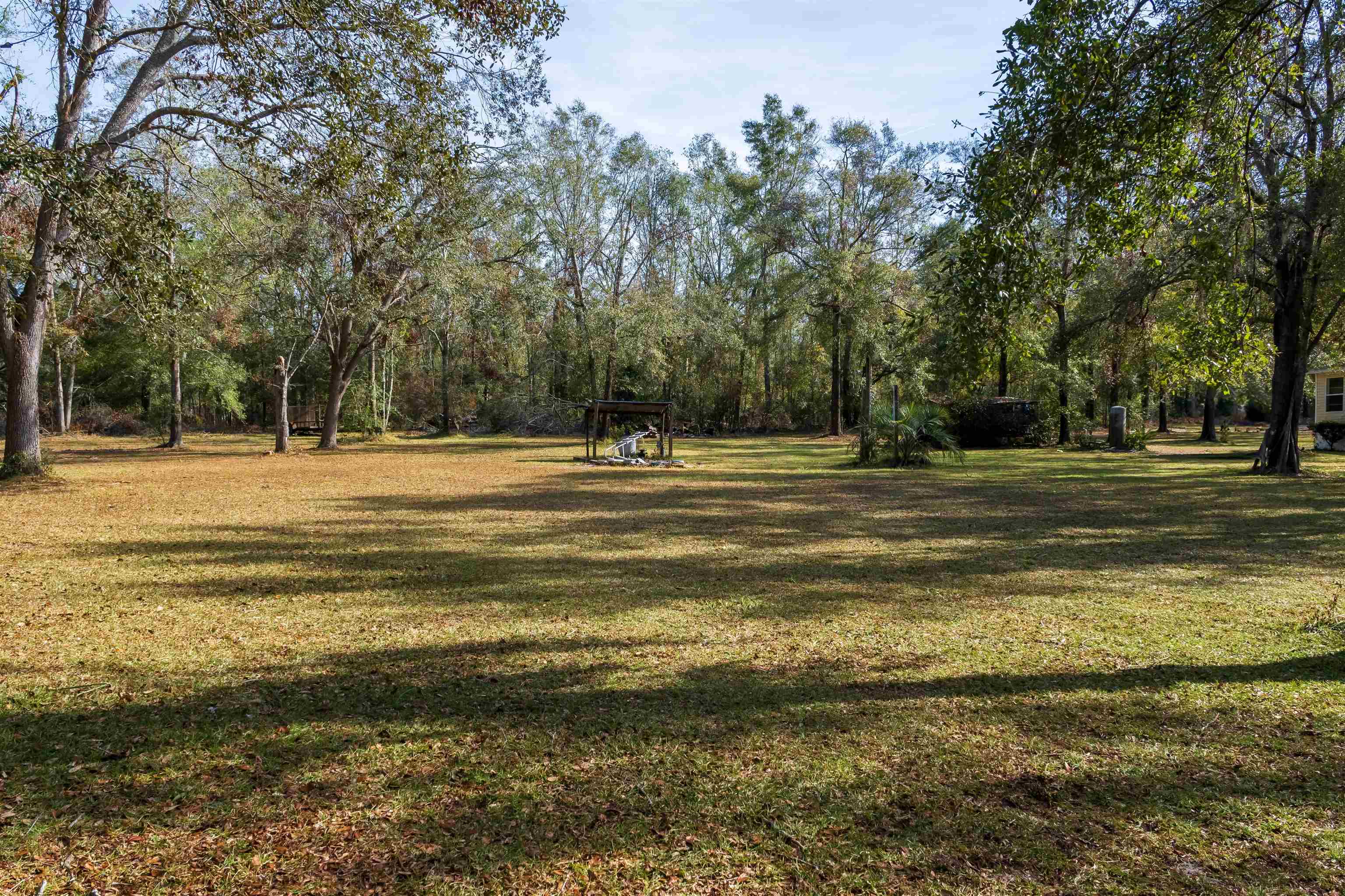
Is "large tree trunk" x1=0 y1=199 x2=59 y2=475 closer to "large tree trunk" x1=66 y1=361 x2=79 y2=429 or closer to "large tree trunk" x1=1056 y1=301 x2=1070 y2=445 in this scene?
"large tree trunk" x1=66 y1=361 x2=79 y2=429

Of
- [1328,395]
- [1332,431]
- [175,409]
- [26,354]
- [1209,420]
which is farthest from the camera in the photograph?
[1209,420]

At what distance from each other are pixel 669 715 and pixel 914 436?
16.2 meters

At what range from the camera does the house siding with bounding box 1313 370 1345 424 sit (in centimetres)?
2531

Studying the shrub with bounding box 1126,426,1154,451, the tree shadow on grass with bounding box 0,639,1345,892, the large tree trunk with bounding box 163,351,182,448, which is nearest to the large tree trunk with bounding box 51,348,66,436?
the large tree trunk with bounding box 163,351,182,448

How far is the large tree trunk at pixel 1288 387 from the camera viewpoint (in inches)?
598

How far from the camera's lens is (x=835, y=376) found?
3769 centimetres

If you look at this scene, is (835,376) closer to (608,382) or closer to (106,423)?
(608,382)

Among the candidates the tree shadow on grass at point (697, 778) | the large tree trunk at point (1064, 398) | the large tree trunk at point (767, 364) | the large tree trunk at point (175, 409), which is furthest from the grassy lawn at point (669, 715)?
the large tree trunk at point (767, 364)

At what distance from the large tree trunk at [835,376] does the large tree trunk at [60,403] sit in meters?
32.4

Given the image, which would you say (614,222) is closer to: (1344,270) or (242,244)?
(242,244)

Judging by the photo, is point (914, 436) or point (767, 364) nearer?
point (914, 436)

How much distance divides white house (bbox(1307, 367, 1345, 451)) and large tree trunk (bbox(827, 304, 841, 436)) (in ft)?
56.7

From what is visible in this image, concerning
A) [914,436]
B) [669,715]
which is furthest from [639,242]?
[669,715]

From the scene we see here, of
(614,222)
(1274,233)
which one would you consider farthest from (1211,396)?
(614,222)
